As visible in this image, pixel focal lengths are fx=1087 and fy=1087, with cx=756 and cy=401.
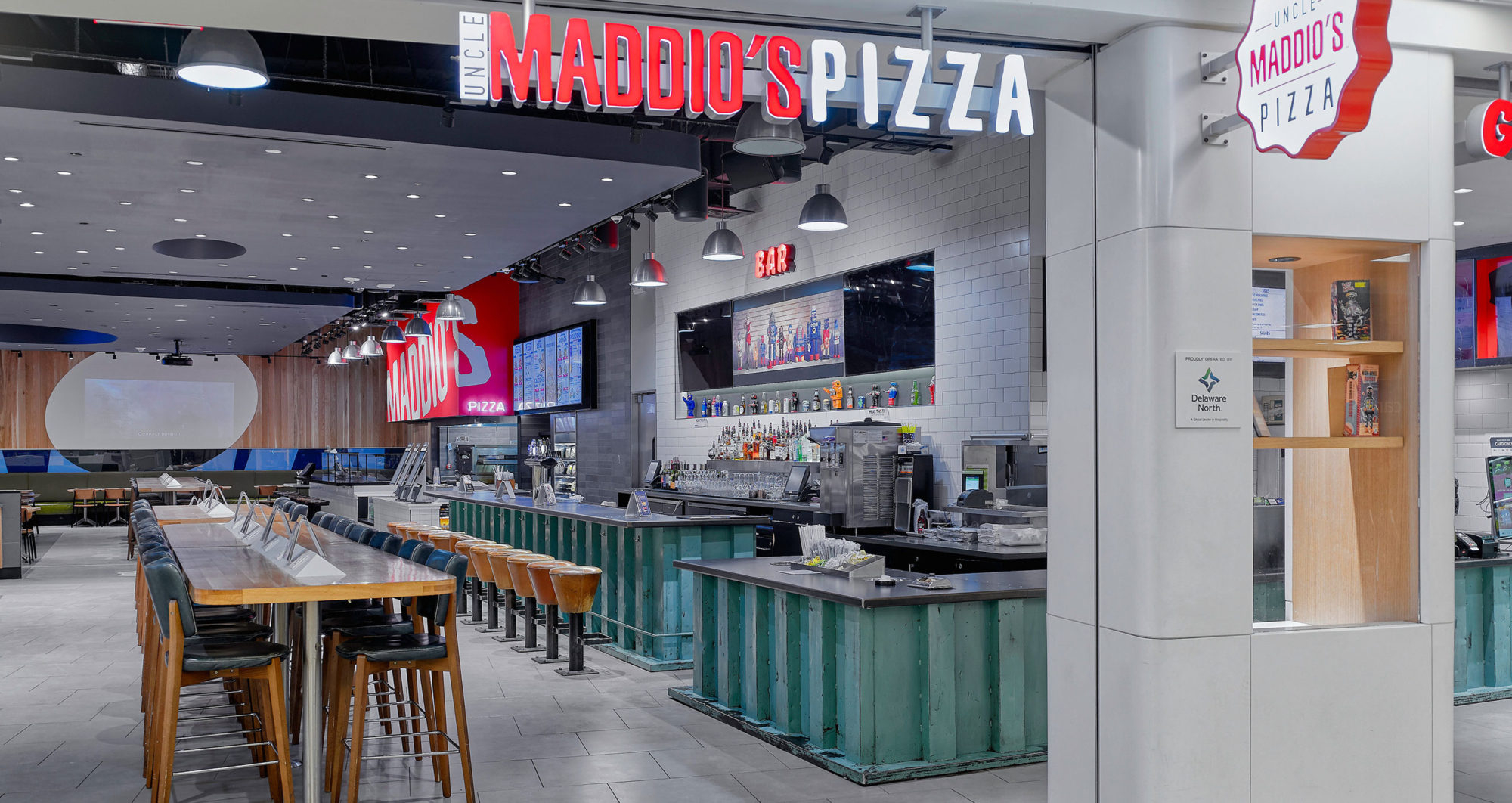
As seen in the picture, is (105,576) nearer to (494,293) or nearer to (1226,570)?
(494,293)

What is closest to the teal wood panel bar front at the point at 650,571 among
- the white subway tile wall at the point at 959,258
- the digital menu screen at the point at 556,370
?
the white subway tile wall at the point at 959,258

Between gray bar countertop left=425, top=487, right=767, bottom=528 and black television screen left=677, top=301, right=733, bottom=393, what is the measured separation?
117 inches

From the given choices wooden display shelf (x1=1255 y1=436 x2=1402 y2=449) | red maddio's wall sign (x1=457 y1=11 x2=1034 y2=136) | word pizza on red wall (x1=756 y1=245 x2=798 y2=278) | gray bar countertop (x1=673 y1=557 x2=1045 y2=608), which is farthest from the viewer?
word pizza on red wall (x1=756 y1=245 x2=798 y2=278)

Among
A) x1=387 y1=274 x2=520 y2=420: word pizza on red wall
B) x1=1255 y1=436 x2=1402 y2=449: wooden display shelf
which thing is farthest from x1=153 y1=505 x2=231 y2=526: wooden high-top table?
x1=387 y1=274 x2=520 y2=420: word pizza on red wall

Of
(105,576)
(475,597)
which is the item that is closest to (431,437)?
(105,576)

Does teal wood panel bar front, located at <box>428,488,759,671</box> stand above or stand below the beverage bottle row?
below

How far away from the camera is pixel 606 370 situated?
15.4m

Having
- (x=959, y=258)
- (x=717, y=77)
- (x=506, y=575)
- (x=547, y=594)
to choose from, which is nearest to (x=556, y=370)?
(x=959, y=258)

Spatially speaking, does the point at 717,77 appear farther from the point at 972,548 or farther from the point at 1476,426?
the point at 1476,426

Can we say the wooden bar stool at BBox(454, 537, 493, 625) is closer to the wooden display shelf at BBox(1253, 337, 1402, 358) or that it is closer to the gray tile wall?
the gray tile wall

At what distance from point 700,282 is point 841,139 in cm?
494

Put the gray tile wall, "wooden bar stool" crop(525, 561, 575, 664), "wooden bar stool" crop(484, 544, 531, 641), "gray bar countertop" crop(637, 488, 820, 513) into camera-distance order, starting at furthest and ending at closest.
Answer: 1. the gray tile wall
2. "gray bar countertop" crop(637, 488, 820, 513)
3. "wooden bar stool" crop(484, 544, 531, 641)
4. "wooden bar stool" crop(525, 561, 575, 664)

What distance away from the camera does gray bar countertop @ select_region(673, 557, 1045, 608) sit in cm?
457

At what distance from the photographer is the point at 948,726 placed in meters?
4.69
